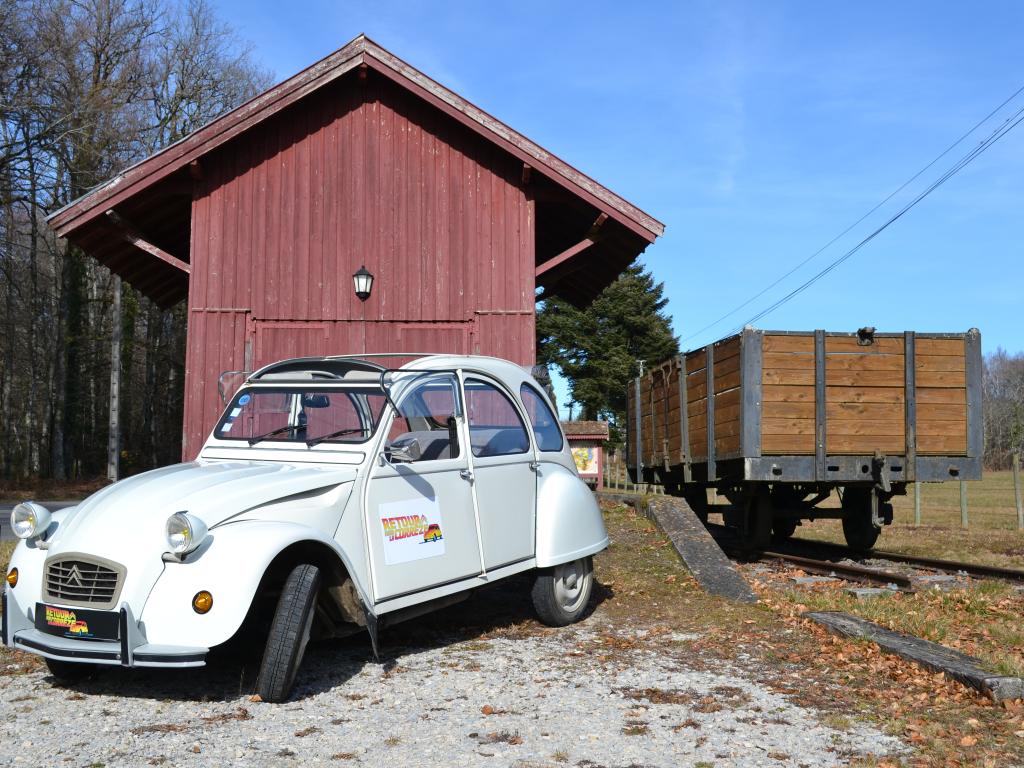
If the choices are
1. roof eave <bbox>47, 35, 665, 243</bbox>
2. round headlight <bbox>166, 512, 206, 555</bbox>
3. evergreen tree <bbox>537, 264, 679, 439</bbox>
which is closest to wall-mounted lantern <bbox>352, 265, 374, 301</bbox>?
roof eave <bbox>47, 35, 665, 243</bbox>

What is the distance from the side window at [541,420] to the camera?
23.5 feet

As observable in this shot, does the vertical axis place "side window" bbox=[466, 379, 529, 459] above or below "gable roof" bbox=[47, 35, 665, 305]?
below

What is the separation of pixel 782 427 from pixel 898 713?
6033 mm

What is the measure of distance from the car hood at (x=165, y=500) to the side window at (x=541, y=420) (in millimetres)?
2013

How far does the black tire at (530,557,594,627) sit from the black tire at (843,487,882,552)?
6144 mm

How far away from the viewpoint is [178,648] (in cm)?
447

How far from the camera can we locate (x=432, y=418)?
6.55 m

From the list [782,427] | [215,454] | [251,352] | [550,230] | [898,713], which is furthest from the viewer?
[550,230]

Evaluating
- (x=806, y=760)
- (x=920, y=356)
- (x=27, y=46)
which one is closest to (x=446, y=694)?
(x=806, y=760)

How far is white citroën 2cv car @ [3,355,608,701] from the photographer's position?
15.1ft

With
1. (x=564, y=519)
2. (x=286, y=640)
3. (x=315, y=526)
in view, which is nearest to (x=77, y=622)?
(x=286, y=640)

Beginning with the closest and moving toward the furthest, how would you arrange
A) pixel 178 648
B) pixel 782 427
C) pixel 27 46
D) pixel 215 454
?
pixel 178 648
pixel 215 454
pixel 782 427
pixel 27 46

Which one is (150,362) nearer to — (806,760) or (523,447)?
(523,447)

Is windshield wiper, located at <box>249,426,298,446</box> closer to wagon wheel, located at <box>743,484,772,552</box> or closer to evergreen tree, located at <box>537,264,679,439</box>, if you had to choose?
wagon wheel, located at <box>743,484,772,552</box>
